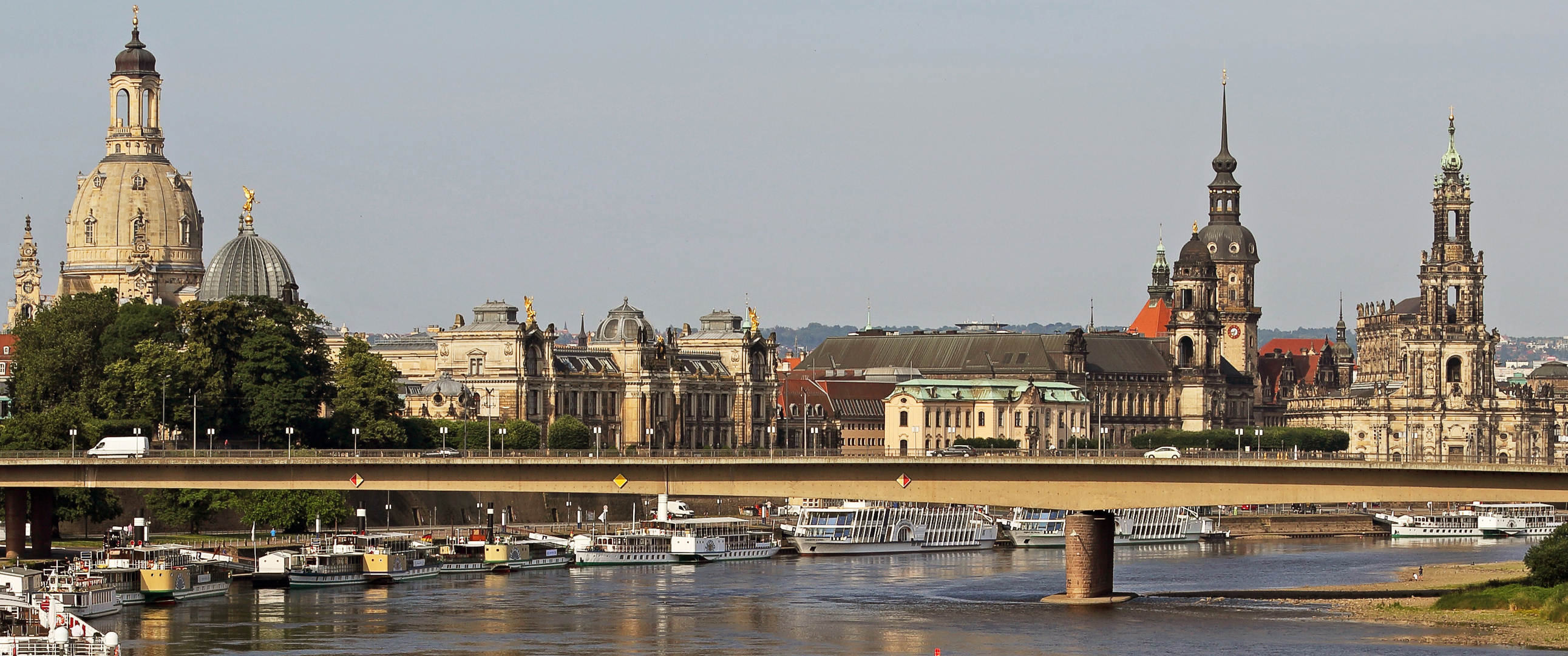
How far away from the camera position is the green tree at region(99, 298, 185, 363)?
17262 centimetres

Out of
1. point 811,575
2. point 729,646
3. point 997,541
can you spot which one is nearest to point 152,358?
point 811,575

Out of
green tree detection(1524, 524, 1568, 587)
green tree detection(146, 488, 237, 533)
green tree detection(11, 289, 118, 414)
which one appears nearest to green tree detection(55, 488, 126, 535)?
green tree detection(146, 488, 237, 533)

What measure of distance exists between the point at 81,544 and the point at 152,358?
26089mm

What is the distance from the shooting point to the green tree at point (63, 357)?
171000 mm

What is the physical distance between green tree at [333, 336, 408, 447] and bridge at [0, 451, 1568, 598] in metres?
49.1

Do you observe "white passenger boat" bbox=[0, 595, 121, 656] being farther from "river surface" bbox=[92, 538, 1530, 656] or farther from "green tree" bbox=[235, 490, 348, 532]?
"green tree" bbox=[235, 490, 348, 532]

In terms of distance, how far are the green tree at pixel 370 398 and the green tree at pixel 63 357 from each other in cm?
1523

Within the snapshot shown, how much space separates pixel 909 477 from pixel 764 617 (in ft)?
27.9

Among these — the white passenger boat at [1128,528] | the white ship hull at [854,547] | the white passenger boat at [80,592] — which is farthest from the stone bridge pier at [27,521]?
the white passenger boat at [1128,528]

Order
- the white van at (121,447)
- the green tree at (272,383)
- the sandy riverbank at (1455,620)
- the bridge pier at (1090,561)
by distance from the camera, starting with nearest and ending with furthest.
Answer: the sandy riverbank at (1455,620), the bridge pier at (1090,561), the white van at (121,447), the green tree at (272,383)

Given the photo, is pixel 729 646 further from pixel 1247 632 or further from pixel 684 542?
pixel 684 542

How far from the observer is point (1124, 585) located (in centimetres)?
13725

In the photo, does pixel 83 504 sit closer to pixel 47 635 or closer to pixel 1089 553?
pixel 47 635

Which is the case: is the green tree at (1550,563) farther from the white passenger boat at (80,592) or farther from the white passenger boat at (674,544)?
the white passenger boat at (80,592)
